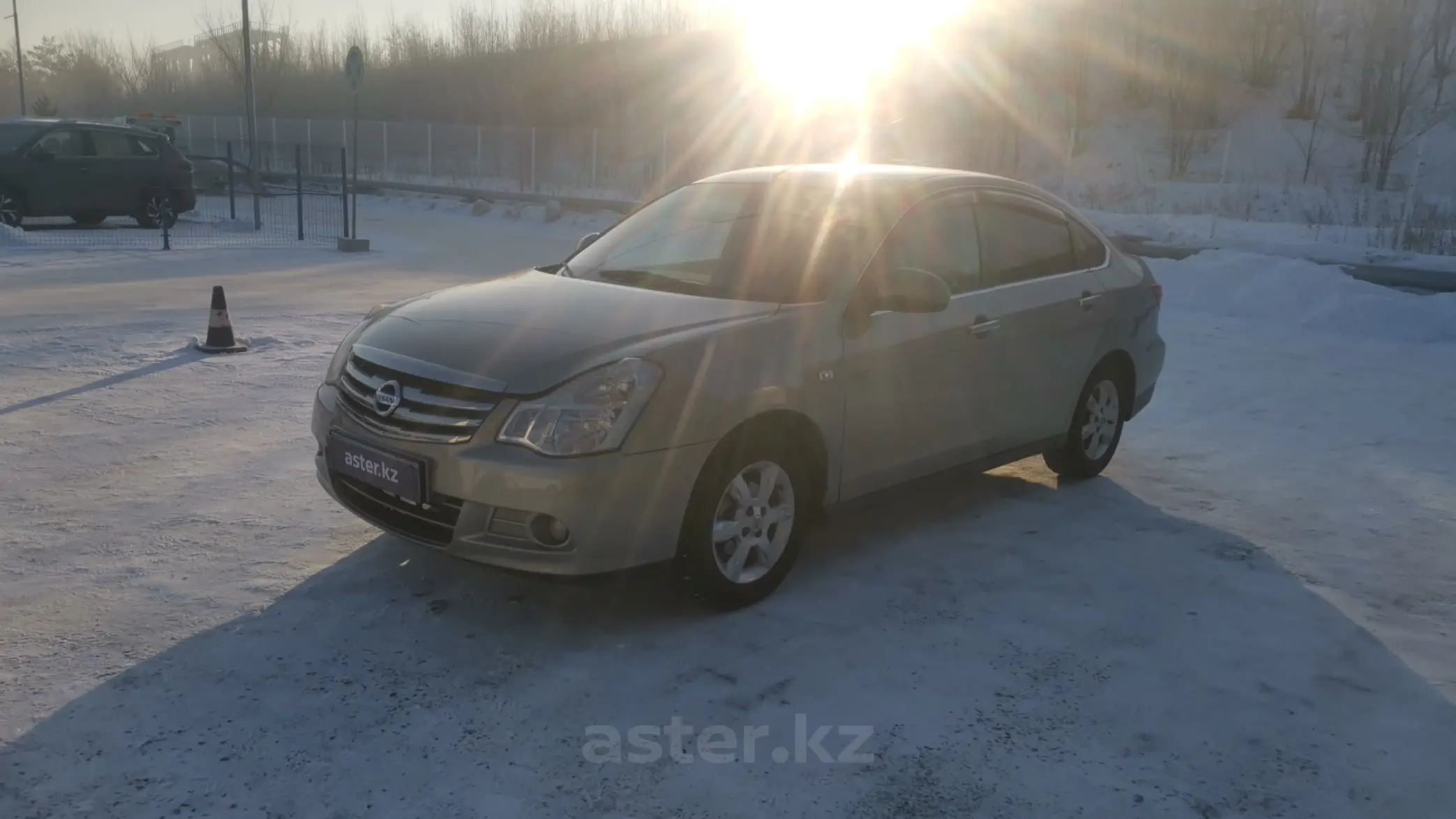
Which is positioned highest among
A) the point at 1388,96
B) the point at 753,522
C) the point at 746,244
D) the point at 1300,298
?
the point at 1388,96

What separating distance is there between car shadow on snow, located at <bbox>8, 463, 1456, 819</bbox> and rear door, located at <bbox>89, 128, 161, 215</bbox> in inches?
615

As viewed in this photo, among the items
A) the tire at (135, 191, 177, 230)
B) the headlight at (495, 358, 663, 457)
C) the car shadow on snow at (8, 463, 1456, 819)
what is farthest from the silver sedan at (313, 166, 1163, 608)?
the tire at (135, 191, 177, 230)

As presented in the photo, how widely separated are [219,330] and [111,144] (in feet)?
38.1

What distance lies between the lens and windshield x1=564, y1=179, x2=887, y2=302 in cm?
444

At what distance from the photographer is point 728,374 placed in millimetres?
3857

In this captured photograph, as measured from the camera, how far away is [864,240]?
4555mm

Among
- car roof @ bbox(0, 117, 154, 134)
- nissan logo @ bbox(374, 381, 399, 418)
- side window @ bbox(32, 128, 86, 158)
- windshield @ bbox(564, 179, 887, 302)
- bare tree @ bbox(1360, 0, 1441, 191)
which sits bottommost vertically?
nissan logo @ bbox(374, 381, 399, 418)

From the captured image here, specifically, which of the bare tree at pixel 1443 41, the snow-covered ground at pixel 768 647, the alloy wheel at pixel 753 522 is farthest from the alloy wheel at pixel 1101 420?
the bare tree at pixel 1443 41

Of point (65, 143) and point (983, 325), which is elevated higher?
point (65, 143)

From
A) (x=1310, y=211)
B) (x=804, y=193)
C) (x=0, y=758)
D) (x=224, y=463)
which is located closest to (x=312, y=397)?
(x=224, y=463)

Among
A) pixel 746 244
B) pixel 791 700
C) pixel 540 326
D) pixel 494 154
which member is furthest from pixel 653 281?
pixel 494 154

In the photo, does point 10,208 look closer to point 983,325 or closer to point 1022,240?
point 1022,240

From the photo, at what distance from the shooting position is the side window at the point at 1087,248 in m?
5.68

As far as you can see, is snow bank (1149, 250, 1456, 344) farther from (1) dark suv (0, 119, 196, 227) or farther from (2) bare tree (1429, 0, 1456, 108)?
(2) bare tree (1429, 0, 1456, 108)
